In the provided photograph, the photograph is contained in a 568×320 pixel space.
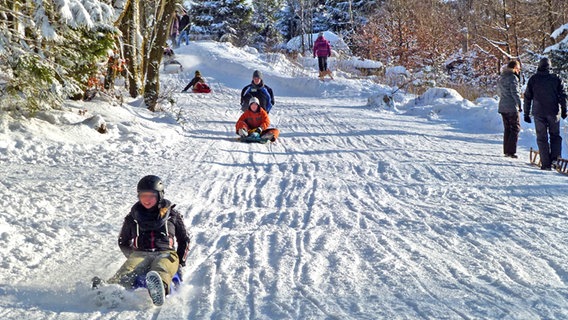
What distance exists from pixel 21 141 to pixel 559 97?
26.5 feet

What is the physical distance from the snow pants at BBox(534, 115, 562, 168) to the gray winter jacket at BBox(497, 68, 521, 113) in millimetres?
656

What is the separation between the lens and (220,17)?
1574 inches

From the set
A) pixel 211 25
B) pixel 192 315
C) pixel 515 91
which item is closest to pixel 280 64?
pixel 211 25

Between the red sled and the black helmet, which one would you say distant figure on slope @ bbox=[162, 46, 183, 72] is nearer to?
the red sled

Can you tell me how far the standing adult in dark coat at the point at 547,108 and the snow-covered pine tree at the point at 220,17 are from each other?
3164 cm

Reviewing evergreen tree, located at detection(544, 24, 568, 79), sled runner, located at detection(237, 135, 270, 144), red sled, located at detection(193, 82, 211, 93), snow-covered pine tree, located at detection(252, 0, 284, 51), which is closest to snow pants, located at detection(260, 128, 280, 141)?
sled runner, located at detection(237, 135, 270, 144)

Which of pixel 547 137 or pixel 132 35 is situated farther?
pixel 132 35

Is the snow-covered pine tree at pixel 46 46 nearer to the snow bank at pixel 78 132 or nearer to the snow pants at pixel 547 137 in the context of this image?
the snow bank at pixel 78 132

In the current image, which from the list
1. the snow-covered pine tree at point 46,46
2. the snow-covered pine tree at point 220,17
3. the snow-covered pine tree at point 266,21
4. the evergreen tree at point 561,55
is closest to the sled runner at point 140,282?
the snow-covered pine tree at point 46,46

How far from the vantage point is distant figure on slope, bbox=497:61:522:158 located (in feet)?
30.6

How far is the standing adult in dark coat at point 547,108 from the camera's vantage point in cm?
856

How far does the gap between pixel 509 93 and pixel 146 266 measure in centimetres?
747

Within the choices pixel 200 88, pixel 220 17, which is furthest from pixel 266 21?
pixel 200 88

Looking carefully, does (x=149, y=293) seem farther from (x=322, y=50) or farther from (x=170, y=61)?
(x=170, y=61)
